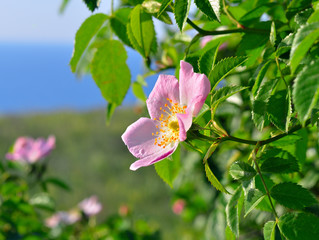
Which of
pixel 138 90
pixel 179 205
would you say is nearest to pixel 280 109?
pixel 138 90

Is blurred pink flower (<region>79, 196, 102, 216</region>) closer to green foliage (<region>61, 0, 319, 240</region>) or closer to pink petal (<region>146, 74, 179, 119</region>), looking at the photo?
green foliage (<region>61, 0, 319, 240</region>)

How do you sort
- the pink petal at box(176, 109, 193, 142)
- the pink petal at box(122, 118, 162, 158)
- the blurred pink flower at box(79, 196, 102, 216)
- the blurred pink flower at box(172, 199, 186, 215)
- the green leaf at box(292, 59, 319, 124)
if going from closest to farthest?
the green leaf at box(292, 59, 319, 124) < the pink petal at box(176, 109, 193, 142) < the pink petal at box(122, 118, 162, 158) < the blurred pink flower at box(79, 196, 102, 216) < the blurred pink flower at box(172, 199, 186, 215)

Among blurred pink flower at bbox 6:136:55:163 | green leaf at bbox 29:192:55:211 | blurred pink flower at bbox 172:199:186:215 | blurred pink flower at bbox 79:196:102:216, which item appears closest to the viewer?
green leaf at bbox 29:192:55:211

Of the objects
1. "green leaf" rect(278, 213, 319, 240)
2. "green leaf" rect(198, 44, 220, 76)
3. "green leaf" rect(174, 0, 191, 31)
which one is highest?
"green leaf" rect(174, 0, 191, 31)

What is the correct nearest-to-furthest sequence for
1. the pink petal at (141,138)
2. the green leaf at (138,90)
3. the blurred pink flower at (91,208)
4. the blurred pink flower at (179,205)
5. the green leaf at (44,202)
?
the pink petal at (141,138) → the green leaf at (138,90) → the green leaf at (44,202) → the blurred pink flower at (91,208) → the blurred pink flower at (179,205)

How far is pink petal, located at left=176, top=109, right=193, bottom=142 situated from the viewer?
0.51 m

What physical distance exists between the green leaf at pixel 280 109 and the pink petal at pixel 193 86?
0.08 meters

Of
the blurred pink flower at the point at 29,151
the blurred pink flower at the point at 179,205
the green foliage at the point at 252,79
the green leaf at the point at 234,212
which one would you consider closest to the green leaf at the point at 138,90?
the green foliage at the point at 252,79

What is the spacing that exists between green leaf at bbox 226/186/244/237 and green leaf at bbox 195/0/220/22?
0.25 meters

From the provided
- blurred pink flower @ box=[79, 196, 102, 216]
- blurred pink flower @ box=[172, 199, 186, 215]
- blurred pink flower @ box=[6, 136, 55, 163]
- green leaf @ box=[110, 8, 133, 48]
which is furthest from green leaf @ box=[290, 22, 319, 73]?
blurred pink flower @ box=[172, 199, 186, 215]

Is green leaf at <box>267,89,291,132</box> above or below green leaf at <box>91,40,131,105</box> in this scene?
above

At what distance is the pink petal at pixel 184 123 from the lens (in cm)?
51

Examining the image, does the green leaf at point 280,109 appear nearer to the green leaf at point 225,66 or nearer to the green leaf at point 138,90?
the green leaf at point 225,66

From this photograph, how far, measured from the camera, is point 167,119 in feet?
2.13
